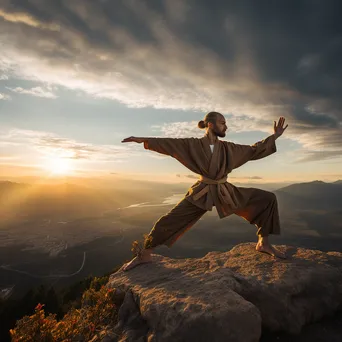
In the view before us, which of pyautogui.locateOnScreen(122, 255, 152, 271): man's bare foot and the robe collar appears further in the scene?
pyautogui.locateOnScreen(122, 255, 152, 271): man's bare foot

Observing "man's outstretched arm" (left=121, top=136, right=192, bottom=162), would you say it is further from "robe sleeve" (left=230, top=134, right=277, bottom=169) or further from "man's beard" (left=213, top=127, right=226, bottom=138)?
"robe sleeve" (left=230, top=134, right=277, bottom=169)

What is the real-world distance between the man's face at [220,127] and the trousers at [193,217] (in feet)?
4.48

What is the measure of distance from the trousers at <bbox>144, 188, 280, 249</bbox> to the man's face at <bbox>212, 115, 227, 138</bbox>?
1.36 meters

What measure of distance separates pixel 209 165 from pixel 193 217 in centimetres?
122

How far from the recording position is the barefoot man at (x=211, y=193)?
16.5 ft

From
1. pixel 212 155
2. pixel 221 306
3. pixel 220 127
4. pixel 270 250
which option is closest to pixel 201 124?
pixel 220 127

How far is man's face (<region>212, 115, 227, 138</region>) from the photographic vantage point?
5.29 meters

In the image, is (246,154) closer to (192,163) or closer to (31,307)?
(192,163)

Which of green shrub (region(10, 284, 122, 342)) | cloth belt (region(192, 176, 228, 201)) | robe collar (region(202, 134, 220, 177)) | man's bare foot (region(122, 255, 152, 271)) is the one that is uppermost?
robe collar (region(202, 134, 220, 177))

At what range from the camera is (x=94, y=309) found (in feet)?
13.6

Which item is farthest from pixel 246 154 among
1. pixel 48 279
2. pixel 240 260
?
pixel 48 279

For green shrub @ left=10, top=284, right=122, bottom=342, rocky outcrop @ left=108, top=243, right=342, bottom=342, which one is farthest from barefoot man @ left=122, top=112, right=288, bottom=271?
green shrub @ left=10, top=284, right=122, bottom=342

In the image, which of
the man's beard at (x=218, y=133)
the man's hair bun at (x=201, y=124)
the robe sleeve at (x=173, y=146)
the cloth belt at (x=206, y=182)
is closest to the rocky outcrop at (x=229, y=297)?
the cloth belt at (x=206, y=182)

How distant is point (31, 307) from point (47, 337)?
28.8 m
